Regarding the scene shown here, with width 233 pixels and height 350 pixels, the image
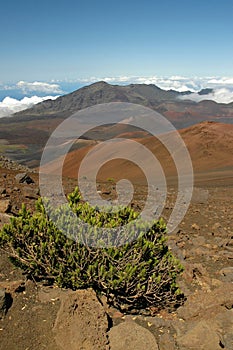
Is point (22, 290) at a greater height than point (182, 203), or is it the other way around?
point (22, 290)

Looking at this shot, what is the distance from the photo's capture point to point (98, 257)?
17.6 feet

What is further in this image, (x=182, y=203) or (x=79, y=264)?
(x=182, y=203)

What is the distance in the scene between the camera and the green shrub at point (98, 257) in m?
5.38

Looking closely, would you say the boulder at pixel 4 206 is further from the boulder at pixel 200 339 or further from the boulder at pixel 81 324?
the boulder at pixel 200 339

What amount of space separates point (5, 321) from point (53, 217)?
1.69 m

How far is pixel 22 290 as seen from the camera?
18.9ft

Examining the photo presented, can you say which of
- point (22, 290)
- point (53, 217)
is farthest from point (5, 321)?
point (53, 217)

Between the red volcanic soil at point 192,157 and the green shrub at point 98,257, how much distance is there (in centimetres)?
2415

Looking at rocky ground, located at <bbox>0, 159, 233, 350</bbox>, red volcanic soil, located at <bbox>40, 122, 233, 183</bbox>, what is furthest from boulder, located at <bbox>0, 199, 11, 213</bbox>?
red volcanic soil, located at <bbox>40, 122, 233, 183</bbox>

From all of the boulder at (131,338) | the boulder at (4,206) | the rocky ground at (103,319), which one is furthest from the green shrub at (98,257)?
the boulder at (4,206)

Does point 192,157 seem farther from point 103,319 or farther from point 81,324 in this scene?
point 81,324

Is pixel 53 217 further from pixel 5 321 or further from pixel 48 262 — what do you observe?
pixel 5 321

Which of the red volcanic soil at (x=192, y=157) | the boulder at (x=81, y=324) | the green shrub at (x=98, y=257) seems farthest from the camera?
the red volcanic soil at (x=192, y=157)

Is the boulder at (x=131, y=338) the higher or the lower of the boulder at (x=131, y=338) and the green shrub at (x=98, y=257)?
the lower
